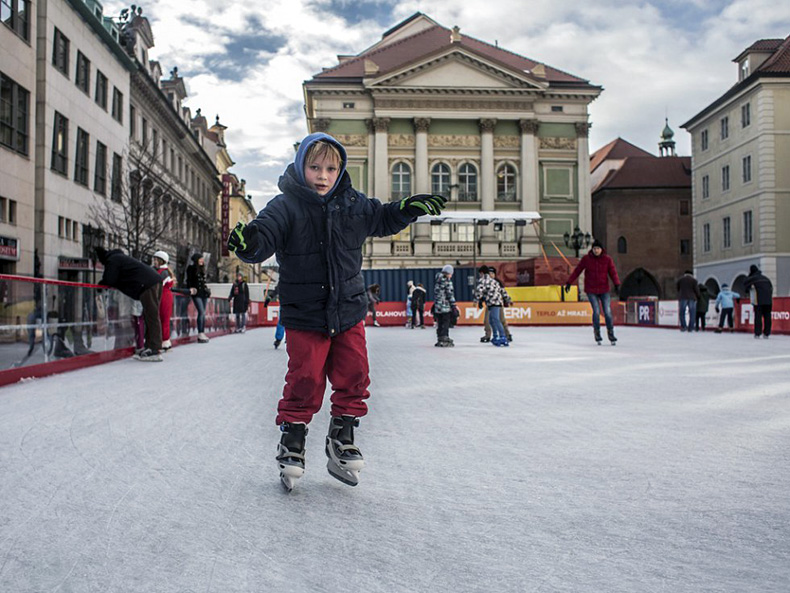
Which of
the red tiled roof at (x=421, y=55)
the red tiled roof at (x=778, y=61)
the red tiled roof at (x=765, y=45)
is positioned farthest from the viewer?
the red tiled roof at (x=421, y=55)

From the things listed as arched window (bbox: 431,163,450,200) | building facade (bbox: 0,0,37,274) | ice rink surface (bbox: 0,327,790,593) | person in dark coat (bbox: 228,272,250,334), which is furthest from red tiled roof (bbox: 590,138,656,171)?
ice rink surface (bbox: 0,327,790,593)

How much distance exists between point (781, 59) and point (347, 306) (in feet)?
155

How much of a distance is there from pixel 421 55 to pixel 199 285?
44482mm

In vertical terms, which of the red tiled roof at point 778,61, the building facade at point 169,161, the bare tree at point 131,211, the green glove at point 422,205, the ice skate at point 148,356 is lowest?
the ice skate at point 148,356

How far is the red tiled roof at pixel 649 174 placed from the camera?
212ft

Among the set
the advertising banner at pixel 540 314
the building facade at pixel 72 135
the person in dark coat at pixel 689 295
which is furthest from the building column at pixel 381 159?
the person in dark coat at pixel 689 295

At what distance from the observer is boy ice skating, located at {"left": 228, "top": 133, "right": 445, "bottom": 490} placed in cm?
363

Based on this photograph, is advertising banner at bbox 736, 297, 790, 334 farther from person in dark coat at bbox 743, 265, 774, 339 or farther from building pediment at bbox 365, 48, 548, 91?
building pediment at bbox 365, 48, 548, 91

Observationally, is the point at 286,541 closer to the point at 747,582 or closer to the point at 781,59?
the point at 747,582

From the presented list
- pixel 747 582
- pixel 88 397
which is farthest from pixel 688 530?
pixel 88 397

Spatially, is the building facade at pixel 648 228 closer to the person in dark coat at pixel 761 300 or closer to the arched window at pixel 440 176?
the arched window at pixel 440 176

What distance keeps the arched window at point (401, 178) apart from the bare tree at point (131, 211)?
21.8m

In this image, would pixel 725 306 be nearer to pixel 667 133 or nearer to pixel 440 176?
pixel 440 176

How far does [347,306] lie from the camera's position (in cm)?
370
